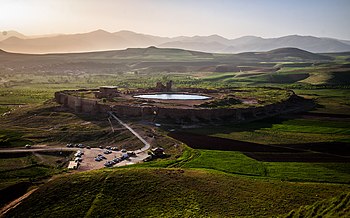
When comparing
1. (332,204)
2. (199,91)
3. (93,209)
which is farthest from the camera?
(199,91)

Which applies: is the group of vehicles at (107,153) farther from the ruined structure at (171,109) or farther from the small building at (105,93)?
the small building at (105,93)

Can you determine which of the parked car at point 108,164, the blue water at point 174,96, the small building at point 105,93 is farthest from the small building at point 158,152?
the blue water at point 174,96

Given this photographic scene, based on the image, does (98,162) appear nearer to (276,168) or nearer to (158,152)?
(158,152)

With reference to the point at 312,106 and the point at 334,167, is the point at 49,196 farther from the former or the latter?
the point at 312,106

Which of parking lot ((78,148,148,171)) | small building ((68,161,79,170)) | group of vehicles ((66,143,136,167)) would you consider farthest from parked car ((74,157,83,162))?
small building ((68,161,79,170))

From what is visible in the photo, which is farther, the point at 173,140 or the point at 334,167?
the point at 173,140

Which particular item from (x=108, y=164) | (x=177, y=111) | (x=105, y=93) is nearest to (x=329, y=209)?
(x=108, y=164)

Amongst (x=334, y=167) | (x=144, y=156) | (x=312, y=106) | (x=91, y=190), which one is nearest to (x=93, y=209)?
(x=91, y=190)
